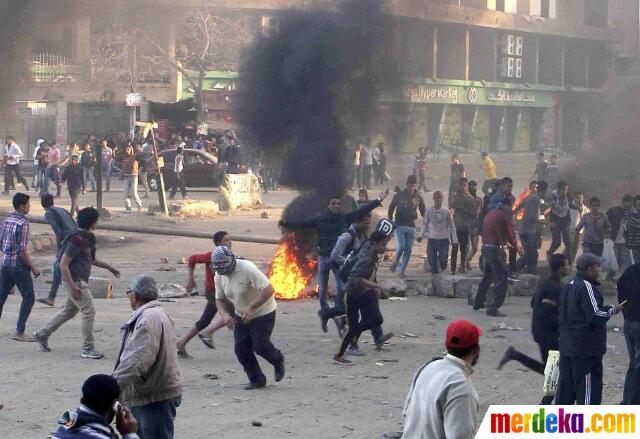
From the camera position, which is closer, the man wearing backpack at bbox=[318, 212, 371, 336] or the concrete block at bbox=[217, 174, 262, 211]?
the man wearing backpack at bbox=[318, 212, 371, 336]

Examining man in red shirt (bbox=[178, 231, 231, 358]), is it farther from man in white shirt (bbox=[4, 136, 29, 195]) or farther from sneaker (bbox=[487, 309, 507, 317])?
man in white shirt (bbox=[4, 136, 29, 195])

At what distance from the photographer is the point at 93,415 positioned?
4.72 metres

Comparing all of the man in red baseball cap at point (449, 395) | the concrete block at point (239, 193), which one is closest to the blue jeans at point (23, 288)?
the man in red baseball cap at point (449, 395)

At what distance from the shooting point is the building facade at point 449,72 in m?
20.8

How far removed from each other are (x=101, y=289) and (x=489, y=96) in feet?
82.4

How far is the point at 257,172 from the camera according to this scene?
3075cm

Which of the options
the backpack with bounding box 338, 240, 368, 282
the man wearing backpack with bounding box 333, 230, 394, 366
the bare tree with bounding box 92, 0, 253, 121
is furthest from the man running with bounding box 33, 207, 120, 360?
the bare tree with bounding box 92, 0, 253, 121

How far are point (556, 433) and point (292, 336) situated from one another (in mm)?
5645

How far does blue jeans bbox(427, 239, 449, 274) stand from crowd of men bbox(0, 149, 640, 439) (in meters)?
0.03

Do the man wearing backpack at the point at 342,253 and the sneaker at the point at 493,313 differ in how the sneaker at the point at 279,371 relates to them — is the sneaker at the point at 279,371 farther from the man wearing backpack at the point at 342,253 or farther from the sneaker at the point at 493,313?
the sneaker at the point at 493,313

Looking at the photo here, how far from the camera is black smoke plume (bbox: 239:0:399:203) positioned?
17672 mm

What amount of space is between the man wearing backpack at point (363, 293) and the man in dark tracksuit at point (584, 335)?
2.78m

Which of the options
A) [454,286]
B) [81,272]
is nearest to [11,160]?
[454,286]

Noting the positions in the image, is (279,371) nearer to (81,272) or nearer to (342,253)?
(81,272)
